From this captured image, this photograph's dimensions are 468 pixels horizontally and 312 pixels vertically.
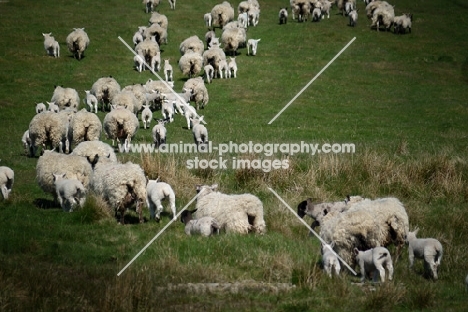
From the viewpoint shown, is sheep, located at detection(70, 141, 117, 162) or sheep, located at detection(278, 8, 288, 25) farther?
sheep, located at detection(278, 8, 288, 25)

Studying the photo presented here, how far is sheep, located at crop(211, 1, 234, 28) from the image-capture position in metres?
49.4

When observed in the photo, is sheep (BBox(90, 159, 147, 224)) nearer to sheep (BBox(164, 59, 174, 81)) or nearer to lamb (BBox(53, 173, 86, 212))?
lamb (BBox(53, 173, 86, 212))

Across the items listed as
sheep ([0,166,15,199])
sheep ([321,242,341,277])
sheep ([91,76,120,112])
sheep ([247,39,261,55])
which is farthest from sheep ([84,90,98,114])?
sheep ([321,242,341,277])

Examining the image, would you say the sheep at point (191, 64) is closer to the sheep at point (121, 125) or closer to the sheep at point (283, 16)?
the sheep at point (283, 16)

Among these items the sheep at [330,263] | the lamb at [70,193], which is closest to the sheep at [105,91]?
the lamb at [70,193]

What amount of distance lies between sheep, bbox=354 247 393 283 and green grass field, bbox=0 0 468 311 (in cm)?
30

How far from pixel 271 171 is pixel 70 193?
5817 mm

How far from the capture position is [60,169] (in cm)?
1886

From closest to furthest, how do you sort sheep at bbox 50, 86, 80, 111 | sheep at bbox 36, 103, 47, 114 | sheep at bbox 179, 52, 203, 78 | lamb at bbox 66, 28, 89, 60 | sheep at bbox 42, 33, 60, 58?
1. sheep at bbox 36, 103, 47, 114
2. sheep at bbox 50, 86, 80, 111
3. sheep at bbox 179, 52, 203, 78
4. lamb at bbox 66, 28, 89, 60
5. sheep at bbox 42, 33, 60, 58

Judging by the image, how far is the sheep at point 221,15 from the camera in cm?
4944

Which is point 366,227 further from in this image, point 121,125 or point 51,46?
point 51,46

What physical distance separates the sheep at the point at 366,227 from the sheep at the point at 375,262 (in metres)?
0.71


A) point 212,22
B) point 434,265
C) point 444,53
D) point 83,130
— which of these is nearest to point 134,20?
point 212,22

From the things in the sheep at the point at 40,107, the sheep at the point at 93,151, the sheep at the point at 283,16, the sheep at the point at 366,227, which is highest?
the sheep at the point at 283,16
